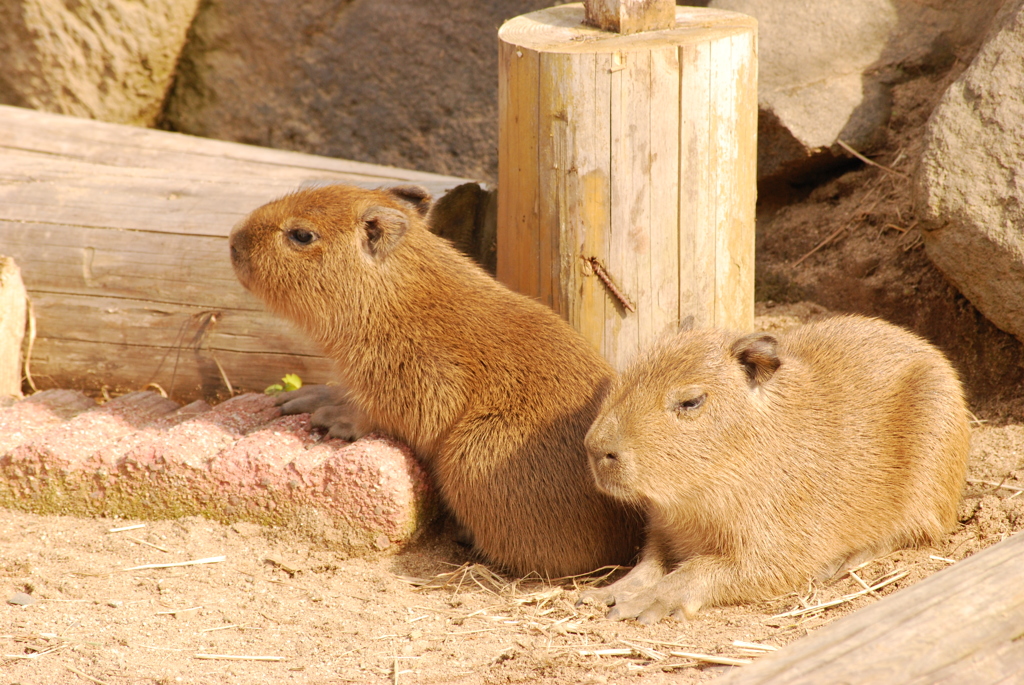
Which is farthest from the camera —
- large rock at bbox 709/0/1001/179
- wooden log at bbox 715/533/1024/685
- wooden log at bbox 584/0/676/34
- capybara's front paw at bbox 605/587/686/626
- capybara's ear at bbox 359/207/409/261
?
large rock at bbox 709/0/1001/179

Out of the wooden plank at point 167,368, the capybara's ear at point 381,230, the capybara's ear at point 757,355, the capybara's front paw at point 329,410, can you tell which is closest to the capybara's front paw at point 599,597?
the capybara's ear at point 757,355

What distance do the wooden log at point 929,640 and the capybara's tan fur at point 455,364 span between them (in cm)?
187

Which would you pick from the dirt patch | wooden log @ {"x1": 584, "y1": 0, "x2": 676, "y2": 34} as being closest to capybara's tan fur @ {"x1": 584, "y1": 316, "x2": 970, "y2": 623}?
the dirt patch

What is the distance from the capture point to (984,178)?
472cm

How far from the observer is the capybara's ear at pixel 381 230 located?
4.52 meters

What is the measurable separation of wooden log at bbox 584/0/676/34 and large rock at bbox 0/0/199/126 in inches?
204

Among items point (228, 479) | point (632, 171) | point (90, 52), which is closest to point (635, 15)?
point (632, 171)

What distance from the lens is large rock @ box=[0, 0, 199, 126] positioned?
7.93 m

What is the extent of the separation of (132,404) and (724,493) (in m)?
3.07

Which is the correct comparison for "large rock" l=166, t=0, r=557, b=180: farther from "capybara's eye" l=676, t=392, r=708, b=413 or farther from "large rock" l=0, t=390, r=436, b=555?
"capybara's eye" l=676, t=392, r=708, b=413

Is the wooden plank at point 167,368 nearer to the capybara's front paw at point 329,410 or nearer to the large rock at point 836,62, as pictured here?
the capybara's front paw at point 329,410

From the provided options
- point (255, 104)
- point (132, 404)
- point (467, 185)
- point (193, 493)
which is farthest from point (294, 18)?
point (193, 493)

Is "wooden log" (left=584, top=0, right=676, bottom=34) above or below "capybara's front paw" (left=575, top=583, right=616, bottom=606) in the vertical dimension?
above

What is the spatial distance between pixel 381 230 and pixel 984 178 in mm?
2904
